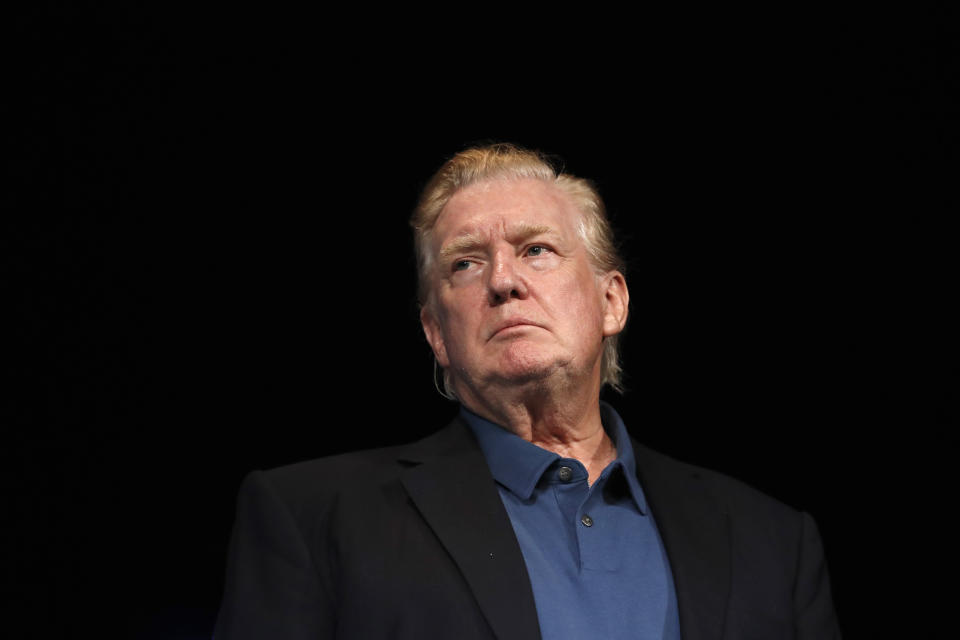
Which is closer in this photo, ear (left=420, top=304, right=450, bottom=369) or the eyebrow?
the eyebrow

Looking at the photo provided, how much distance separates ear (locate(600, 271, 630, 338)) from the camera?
9.08ft

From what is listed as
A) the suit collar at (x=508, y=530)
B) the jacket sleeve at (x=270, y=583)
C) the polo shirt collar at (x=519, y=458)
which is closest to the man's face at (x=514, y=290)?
the polo shirt collar at (x=519, y=458)

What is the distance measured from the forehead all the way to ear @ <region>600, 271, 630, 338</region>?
20 cm

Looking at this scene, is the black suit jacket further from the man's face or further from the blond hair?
the blond hair

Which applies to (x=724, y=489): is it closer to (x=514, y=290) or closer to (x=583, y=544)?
(x=583, y=544)

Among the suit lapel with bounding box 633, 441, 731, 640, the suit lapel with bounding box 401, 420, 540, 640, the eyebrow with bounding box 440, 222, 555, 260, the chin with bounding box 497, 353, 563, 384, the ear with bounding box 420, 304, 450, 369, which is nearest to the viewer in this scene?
the suit lapel with bounding box 401, 420, 540, 640

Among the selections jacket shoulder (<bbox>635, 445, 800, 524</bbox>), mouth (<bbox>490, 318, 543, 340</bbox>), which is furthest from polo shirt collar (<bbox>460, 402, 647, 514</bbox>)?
mouth (<bbox>490, 318, 543, 340</bbox>)

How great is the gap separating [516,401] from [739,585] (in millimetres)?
687

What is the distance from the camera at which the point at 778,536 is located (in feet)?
8.40

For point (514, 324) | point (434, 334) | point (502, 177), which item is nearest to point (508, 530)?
point (514, 324)

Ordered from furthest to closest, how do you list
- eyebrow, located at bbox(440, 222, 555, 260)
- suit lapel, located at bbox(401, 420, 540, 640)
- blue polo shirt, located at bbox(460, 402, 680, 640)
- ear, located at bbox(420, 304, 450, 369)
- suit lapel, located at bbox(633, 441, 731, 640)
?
ear, located at bbox(420, 304, 450, 369) < eyebrow, located at bbox(440, 222, 555, 260) < suit lapel, located at bbox(633, 441, 731, 640) < blue polo shirt, located at bbox(460, 402, 680, 640) < suit lapel, located at bbox(401, 420, 540, 640)

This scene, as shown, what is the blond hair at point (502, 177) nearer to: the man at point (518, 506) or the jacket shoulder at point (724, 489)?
the man at point (518, 506)

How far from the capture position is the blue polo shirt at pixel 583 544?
2.13m

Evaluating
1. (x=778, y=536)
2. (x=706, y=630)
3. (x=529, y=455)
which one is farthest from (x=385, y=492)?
(x=778, y=536)
